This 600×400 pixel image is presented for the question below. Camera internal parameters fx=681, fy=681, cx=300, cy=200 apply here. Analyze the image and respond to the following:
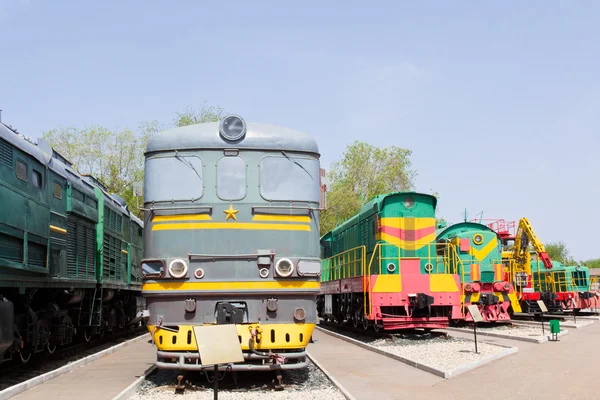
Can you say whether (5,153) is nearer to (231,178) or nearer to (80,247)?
(231,178)

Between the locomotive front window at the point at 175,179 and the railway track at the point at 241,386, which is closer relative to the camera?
the railway track at the point at 241,386

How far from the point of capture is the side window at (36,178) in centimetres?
1132

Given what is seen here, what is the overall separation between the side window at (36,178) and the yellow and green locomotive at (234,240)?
242 centimetres

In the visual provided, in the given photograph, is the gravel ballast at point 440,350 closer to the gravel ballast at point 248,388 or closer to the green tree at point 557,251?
the gravel ballast at point 248,388

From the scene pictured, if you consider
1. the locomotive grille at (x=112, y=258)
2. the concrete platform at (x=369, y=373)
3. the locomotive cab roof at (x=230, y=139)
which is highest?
the locomotive cab roof at (x=230, y=139)

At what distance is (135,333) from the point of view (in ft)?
77.3

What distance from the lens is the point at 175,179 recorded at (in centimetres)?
995

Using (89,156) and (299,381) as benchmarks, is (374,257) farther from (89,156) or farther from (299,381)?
(89,156)

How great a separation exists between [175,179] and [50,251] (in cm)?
360

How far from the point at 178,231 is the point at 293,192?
5.77 ft

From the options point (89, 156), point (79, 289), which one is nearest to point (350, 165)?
point (89, 156)

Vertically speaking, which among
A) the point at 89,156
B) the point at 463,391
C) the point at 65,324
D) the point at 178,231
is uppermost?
the point at 89,156

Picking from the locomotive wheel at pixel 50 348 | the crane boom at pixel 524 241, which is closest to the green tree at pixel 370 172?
the crane boom at pixel 524 241

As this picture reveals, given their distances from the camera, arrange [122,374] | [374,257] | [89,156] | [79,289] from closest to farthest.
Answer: [122,374], [79,289], [374,257], [89,156]
